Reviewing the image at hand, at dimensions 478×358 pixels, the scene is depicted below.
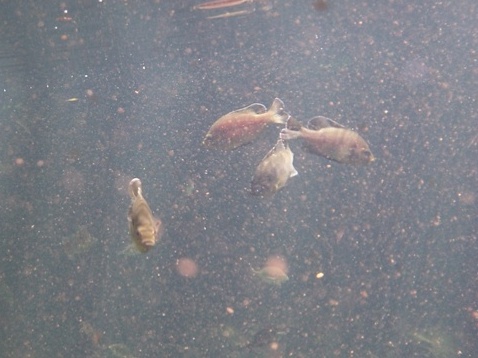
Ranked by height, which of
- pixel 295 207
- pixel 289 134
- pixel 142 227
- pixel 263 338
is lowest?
pixel 263 338

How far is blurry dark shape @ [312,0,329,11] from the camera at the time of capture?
7.59m

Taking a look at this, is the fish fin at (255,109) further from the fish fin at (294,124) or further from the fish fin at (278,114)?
the fish fin at (294,124)

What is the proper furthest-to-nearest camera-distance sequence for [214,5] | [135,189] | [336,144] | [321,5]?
1. [321,5]
2. [214,5]
3. [336,144]
4. [135,189]

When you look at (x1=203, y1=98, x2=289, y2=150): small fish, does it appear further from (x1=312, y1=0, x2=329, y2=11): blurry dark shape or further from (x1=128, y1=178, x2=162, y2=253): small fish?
(x1=312, y1=0, x2=329, y2=11): blurry dark shape

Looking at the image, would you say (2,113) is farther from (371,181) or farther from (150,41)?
(371,181)

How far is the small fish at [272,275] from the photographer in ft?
22.2

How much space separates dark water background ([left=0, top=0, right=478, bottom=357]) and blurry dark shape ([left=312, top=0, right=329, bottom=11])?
3.6 inches

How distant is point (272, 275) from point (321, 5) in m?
4.40

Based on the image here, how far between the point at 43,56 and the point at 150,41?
2.08 m

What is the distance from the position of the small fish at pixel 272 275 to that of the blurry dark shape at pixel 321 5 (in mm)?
4245

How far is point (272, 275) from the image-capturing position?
22.3 feet

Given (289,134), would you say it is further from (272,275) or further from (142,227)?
(272,275)

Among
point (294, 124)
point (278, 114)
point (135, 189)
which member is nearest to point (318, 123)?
point (294, 124)

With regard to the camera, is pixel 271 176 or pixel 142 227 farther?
pixel 271 176
